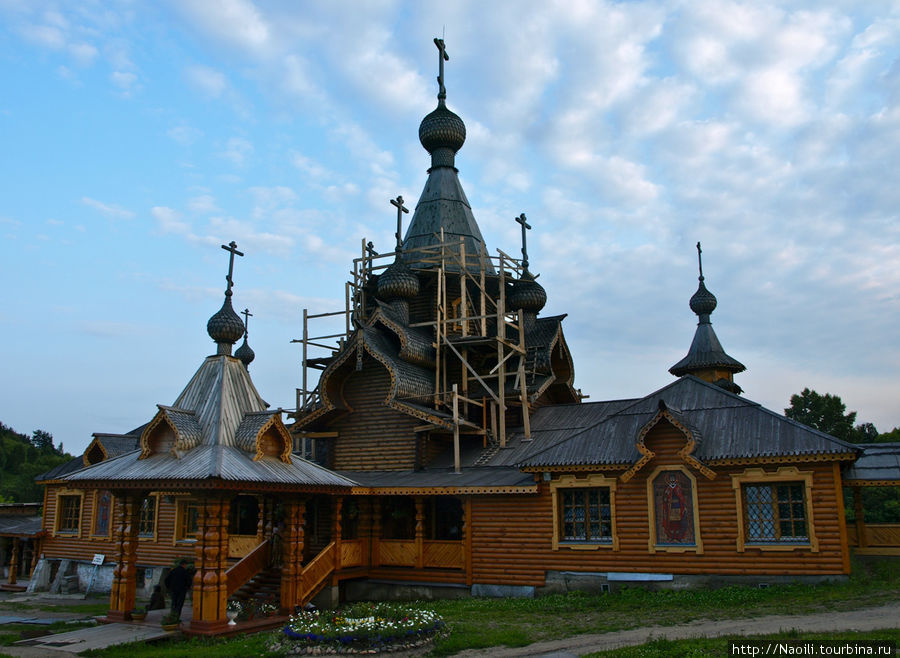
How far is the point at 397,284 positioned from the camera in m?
22.7

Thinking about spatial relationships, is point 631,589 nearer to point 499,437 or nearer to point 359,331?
point 499,437

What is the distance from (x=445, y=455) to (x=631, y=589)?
6882 mm

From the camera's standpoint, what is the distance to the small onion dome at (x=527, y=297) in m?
23.7

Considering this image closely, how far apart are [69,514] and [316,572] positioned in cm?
1396

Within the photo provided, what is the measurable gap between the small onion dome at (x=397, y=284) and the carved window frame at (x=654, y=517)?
32.5ft

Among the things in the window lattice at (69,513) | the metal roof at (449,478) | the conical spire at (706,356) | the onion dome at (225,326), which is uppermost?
the conical spire at (706,356)

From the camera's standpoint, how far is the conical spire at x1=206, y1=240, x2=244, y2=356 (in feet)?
55.4

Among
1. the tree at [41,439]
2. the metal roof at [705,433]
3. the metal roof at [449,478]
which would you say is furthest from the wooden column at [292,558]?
the tree at [41,439]

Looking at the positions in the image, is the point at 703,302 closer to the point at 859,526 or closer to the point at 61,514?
the point at 859,526

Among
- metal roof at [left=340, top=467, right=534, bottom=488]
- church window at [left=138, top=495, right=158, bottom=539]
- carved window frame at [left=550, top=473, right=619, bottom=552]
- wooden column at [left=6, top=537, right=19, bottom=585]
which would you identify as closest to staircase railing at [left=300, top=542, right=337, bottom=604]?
metal roof at [left=340, top=467, right=534, bottom=488]

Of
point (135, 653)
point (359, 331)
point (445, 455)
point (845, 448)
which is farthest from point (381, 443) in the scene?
point (845, 448)

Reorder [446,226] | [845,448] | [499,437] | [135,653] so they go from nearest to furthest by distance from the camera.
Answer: [135,653]
[845,448]
[499,437]
[446,226]

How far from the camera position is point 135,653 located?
475 inches

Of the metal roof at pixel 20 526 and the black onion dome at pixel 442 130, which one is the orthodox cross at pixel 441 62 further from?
the metal roof at pixel 20 526
